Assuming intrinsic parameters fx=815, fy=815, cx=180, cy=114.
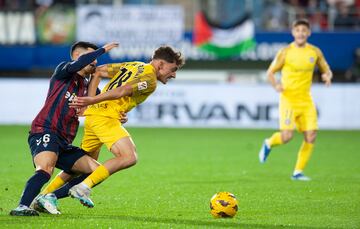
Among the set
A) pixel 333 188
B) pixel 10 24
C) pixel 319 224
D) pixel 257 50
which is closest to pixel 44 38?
pixel 10 24

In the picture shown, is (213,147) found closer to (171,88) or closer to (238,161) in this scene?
(238,161)

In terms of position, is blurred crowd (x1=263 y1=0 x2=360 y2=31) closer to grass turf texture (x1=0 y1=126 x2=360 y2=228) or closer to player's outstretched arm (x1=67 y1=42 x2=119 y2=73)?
grass turf texture (x1=0 y1=126 x2=360 y2=228)

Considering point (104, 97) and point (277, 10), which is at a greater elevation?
point (104, 97)

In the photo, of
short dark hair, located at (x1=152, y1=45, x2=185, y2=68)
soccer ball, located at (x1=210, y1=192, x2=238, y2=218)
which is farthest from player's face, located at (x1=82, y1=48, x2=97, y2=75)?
soccer ball, located at (x1=210, y1=192, x2=238, y2=218)

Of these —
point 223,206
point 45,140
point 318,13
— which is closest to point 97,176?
point 45,140

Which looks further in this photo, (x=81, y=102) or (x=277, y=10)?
(x=277, y=10)

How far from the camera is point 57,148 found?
332 inches

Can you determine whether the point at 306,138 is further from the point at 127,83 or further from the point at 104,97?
the point at 104,97

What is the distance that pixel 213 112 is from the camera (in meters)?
25.1

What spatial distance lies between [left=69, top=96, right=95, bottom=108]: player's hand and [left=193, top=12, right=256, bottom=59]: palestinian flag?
17859mm

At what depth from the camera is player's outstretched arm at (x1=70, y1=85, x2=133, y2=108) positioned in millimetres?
8195

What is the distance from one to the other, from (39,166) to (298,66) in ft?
20.5

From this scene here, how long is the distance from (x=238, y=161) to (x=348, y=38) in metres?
12.3

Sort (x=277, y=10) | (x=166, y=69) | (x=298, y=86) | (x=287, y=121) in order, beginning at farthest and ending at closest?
(x=277, y=10)
(x=298, y=86)
(x=287, y=121)
(x=166, y=69)
